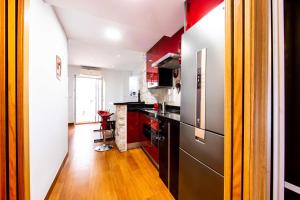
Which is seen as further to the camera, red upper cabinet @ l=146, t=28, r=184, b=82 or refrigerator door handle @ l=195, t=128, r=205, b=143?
red upper cabinet @ l=146, t=28, r=184, b=82

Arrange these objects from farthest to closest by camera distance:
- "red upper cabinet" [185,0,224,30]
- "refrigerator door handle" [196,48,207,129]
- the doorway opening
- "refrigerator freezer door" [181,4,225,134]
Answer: the doorway opening < "red upper cabinet" [185,0,224,30] < "refrigerator door handle" [196,48,207,129] < "refrigerator freezer door" [181,4,225,134]

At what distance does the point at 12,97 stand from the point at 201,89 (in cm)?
115

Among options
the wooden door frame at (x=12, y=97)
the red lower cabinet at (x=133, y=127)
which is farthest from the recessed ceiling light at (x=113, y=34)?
the wooden door frame at (x=12, y=97)

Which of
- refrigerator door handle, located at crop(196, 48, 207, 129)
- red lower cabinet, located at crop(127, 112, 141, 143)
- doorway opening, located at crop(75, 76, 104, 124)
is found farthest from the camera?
doorway opening, located at crop(75, 76, 104, 124)

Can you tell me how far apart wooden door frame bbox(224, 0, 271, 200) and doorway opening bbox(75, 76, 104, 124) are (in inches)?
265

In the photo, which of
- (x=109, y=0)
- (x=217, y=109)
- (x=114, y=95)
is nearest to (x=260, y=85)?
(x=217, y=109)

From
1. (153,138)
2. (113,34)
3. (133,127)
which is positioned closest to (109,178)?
(153,138)

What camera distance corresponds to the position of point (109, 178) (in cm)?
203

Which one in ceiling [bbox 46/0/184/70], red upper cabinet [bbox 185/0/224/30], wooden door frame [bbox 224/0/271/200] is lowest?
wooden door frame [bbox 224/0/271/200]

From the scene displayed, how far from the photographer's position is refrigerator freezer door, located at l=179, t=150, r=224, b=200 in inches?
35.1

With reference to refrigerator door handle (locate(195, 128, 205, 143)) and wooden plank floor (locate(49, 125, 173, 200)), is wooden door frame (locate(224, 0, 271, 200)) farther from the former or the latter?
wooden plank floor (locate(49, 125, 173, 200))

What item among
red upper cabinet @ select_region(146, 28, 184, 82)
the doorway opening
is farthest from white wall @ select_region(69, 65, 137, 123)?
red upper cabinet @ select_region(146, 28, 184, 82)

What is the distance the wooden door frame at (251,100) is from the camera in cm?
60

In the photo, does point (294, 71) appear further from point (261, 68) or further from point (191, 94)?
point (191, 94)
